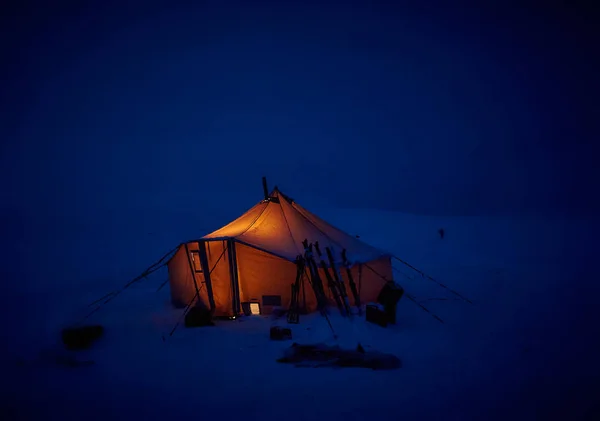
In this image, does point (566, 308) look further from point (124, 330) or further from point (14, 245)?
point (14, 245)

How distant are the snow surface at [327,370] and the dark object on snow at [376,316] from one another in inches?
6.7

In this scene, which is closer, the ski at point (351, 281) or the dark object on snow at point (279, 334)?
the dark object on snow at point (279, 334)

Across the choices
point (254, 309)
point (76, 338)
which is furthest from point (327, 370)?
point (76, 338)

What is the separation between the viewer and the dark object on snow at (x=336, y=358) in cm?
520

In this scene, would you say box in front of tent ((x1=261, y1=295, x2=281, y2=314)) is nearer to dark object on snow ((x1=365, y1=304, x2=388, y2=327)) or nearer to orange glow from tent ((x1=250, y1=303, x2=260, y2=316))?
orange glow from tent ((x1=250, y1=303, x2=260, y2=316))

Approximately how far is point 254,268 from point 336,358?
11.2ft

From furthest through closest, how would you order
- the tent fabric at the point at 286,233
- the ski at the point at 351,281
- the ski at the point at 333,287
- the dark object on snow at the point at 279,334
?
the tent fabric at the point at 286,233, the ski at the point at 351,281, the ski at the point at 333,287, the dark object on snow at the point at 279,334

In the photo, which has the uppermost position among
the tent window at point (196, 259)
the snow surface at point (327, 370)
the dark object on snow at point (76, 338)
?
the tent window at point (196, 259)

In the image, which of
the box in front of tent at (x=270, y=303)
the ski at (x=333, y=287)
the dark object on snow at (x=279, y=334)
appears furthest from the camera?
the box in front of tent at (x=270, y=303)

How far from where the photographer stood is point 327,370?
5.13 metres

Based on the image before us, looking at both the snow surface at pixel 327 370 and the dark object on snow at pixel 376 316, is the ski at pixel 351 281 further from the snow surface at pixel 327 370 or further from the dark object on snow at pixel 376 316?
the snow surface at pixel 327 370

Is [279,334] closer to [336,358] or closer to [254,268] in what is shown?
[336,358]

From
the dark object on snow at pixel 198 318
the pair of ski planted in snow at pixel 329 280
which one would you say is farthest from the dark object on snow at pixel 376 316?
the dark object on snow at pixel 198 318

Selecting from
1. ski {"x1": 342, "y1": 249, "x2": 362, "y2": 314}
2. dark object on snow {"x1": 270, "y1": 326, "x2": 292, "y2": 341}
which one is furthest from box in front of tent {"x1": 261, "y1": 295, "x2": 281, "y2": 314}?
ski {"x1": 342, "y1": 249, "x2": 362, "y2": 314}
